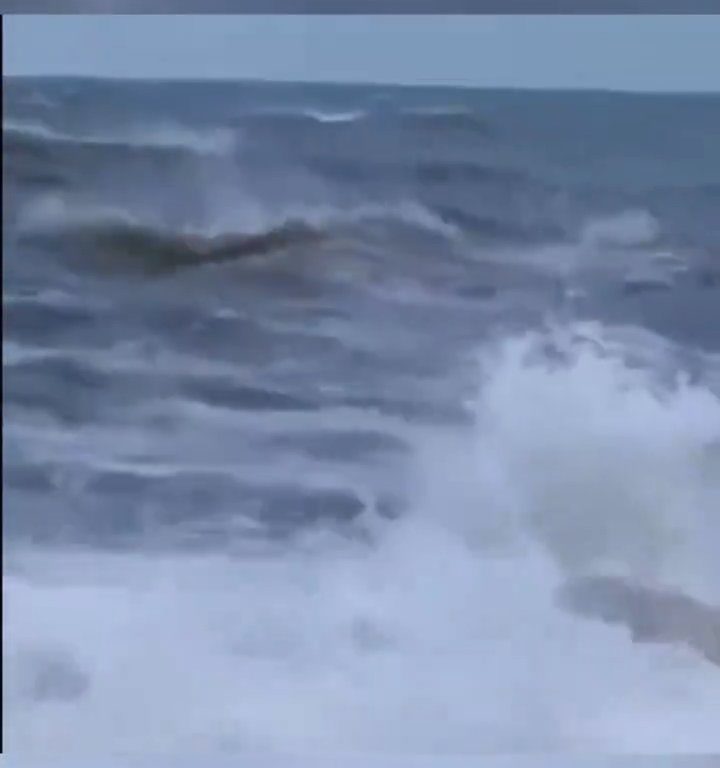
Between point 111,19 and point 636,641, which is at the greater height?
point 111,19

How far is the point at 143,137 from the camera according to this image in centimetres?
95

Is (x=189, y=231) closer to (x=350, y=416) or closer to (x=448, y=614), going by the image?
(x=350, y=416)

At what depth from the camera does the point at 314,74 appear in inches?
38.1

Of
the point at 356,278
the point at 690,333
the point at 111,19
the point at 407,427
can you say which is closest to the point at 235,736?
the point at 407,427

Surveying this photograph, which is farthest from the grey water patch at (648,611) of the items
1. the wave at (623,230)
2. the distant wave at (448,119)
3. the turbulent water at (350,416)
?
the distant wave at (448,119)

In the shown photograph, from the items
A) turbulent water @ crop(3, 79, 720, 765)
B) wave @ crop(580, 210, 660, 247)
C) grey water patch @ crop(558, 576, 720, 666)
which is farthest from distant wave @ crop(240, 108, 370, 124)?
grey water patch @ crop(558, 576, 720, 666)

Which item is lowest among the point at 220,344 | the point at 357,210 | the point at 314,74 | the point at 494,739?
the point at 494,739

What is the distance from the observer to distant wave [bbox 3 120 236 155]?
950 mm

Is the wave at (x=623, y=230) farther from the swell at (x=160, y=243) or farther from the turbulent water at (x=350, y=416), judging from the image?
the swell at (x=160, y=243)

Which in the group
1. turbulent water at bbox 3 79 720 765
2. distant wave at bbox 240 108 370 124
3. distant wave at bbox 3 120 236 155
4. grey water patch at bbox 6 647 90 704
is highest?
distant wave at bbox 240 108 370 124

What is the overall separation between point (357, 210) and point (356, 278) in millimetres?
59

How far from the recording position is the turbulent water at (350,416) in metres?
0.94

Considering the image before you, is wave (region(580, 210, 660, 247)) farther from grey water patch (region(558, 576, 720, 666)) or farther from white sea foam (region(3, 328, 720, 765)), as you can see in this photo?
grey water patch (region(558, 576, 720, 666))

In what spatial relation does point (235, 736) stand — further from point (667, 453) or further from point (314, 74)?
point (314, 74)
